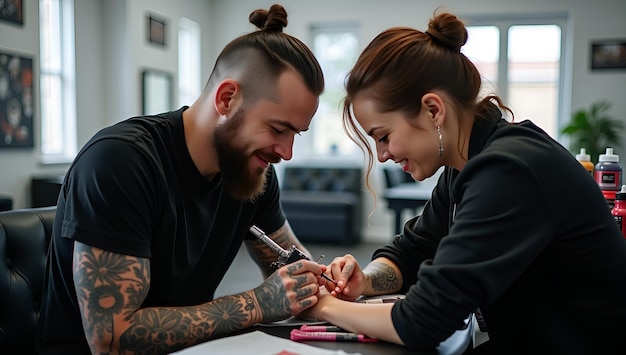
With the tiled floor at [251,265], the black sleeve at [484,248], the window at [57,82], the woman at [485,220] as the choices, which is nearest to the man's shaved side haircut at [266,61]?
the woman at [485,220]

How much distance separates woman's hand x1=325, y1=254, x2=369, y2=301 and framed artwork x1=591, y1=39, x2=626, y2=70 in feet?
20.0

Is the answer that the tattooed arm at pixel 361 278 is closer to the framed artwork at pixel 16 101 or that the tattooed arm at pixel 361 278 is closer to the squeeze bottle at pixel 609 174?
the squeeze bottle at pixel 609 174

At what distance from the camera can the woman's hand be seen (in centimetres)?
146

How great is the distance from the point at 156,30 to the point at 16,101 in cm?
200

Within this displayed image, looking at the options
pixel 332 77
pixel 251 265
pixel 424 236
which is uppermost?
pixel 332 77

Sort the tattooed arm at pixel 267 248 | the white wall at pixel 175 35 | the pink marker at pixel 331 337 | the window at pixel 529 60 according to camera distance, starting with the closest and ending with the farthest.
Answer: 1. the pink marker at pixel 331 337
2. the tattooed arm at pixel 267 248
3. the white wall at pixel 175 35
4. the window at pixel 529 60

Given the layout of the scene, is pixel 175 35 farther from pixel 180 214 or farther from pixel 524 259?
pixel 524 259

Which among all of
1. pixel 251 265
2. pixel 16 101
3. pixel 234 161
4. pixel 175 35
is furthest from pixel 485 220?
pixel 175 35

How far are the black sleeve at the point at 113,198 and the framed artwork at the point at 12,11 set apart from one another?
Result: 3863mm

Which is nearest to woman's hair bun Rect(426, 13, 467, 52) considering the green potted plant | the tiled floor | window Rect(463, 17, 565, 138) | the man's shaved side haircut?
the man's shaved side haircut

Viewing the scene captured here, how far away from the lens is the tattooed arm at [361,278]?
57.6 inches

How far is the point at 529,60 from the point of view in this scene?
6773 millimetres

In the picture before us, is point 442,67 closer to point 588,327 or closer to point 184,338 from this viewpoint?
point 588,327

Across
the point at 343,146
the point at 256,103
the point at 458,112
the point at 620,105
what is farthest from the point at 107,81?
the point at 620,105
